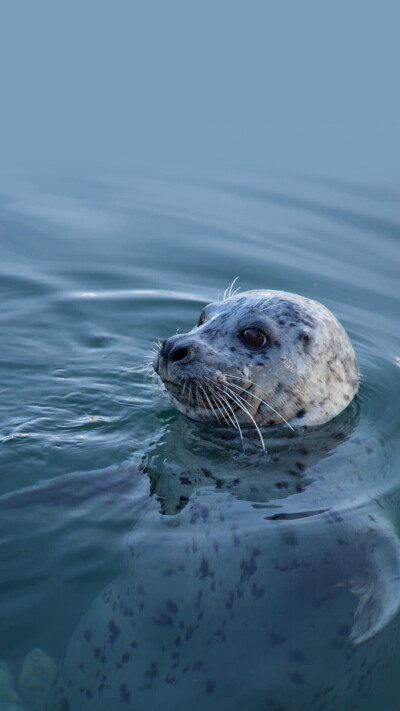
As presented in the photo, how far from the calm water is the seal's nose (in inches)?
21.0

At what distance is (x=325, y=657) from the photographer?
10.6 ft

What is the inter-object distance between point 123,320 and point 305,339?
2524 mm

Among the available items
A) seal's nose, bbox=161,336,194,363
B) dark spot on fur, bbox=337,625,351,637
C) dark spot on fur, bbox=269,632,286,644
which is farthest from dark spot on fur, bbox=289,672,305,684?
seal's nose, bbox=161,336,194,363

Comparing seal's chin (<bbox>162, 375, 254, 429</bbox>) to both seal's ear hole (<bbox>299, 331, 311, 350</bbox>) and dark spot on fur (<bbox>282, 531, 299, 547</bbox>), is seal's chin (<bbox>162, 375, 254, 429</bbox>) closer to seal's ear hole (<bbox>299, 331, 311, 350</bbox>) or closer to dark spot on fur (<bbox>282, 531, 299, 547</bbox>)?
seal's ear hole (<bbox>299, 331, 311, 350</bbox>)

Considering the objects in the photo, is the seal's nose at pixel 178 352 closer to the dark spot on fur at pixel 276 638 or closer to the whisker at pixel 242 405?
the whisker at pixel 242 405

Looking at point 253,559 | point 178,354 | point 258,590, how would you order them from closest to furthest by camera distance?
point 258,590, point 253,559, point 178,354

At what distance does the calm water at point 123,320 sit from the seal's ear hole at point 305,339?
0.61 meters

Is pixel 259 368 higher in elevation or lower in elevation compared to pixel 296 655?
higher

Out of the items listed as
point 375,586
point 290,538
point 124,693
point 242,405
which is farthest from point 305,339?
point 124,693

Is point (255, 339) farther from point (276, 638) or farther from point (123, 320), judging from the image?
point (123, 320)

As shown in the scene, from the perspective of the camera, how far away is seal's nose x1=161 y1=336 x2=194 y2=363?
429cm

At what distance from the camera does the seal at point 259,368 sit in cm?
430

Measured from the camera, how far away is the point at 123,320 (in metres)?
6.65

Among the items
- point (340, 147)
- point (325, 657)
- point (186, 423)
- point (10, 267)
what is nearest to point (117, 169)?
point (340, 147)
